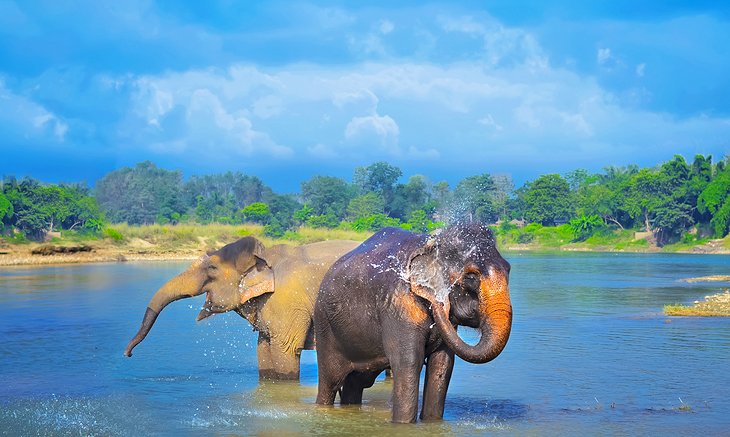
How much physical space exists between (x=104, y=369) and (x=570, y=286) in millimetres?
24574

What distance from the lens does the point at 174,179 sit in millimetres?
180500

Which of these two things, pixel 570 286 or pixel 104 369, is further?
pixel 570 286

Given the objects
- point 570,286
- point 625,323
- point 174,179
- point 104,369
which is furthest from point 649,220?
point 174,179

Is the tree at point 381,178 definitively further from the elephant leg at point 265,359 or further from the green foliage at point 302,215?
the elephant leg at point 265,359

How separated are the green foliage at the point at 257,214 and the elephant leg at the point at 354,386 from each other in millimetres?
101054

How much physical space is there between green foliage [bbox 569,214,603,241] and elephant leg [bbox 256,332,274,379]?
9320 cm

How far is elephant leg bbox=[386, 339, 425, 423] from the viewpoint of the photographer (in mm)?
9750

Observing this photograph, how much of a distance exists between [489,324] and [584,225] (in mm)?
98894

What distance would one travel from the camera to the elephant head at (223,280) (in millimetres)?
14055

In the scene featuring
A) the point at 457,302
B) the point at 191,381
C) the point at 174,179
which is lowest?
the point at 191,381

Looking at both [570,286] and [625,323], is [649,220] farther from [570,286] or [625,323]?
[625,323]

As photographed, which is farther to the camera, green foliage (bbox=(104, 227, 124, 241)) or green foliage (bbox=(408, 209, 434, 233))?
green foliage (bbox=(408, 209, 434, 233))

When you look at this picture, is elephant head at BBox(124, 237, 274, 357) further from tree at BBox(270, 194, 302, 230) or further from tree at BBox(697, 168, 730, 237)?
tree at BBox(270, 194, 302, 230)

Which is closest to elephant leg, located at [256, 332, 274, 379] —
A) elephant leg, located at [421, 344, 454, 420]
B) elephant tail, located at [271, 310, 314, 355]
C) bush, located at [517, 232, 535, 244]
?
elephant tail, located at [271, 310, 314, 355]
